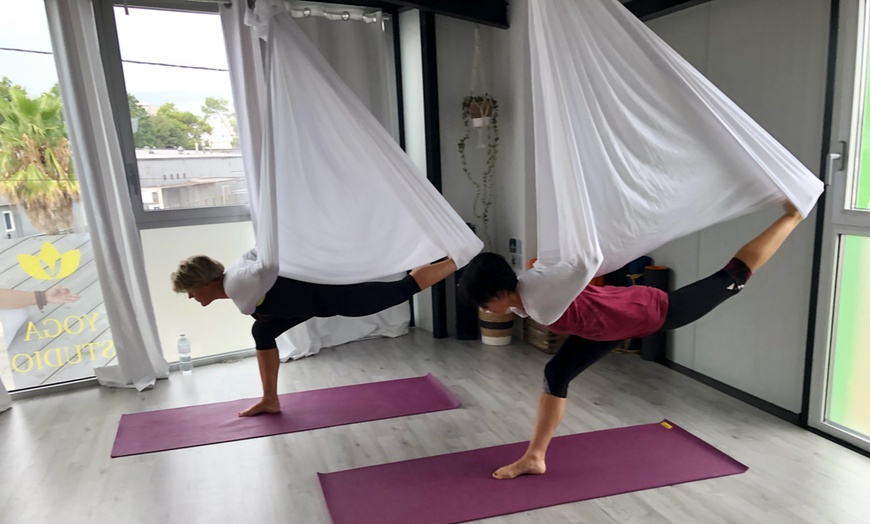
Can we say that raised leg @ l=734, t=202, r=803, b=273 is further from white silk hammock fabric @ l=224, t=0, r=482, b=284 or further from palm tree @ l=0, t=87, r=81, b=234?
palm tree @ l=0, t=87, r=81, b=234

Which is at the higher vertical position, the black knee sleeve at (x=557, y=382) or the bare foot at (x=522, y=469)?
the black knee sleeve at (x=557, y=382)

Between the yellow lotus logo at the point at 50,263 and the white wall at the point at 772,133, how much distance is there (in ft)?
11.9

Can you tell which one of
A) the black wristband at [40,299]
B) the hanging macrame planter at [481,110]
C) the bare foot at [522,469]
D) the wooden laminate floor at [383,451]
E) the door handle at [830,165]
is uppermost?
the hanging macrame planter at [481,110]

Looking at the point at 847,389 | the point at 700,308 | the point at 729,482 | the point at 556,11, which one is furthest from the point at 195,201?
the point at 847,389

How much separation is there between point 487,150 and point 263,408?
2395 mm

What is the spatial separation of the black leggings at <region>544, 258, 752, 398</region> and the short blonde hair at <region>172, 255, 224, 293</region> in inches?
62.9

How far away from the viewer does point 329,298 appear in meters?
2.88

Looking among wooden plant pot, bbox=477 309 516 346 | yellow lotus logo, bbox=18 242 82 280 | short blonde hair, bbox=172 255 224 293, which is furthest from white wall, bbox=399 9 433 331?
yellow lotus logo, bbox=18 242 82 280

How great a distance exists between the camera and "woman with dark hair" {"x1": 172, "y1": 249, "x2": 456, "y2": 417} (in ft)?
8.86

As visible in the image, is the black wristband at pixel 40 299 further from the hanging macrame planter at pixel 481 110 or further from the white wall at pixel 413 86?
the hanging macrame planter at pixel 481 110

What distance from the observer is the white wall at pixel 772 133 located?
2.66 metres

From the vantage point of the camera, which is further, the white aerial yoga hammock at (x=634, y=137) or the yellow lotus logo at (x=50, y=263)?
the yellow lotus logo at (x=50, y=263)

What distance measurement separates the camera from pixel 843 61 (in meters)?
2.45

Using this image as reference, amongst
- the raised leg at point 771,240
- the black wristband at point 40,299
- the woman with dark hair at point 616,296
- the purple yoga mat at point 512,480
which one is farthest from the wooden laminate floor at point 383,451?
the raised leg at point 771,240
